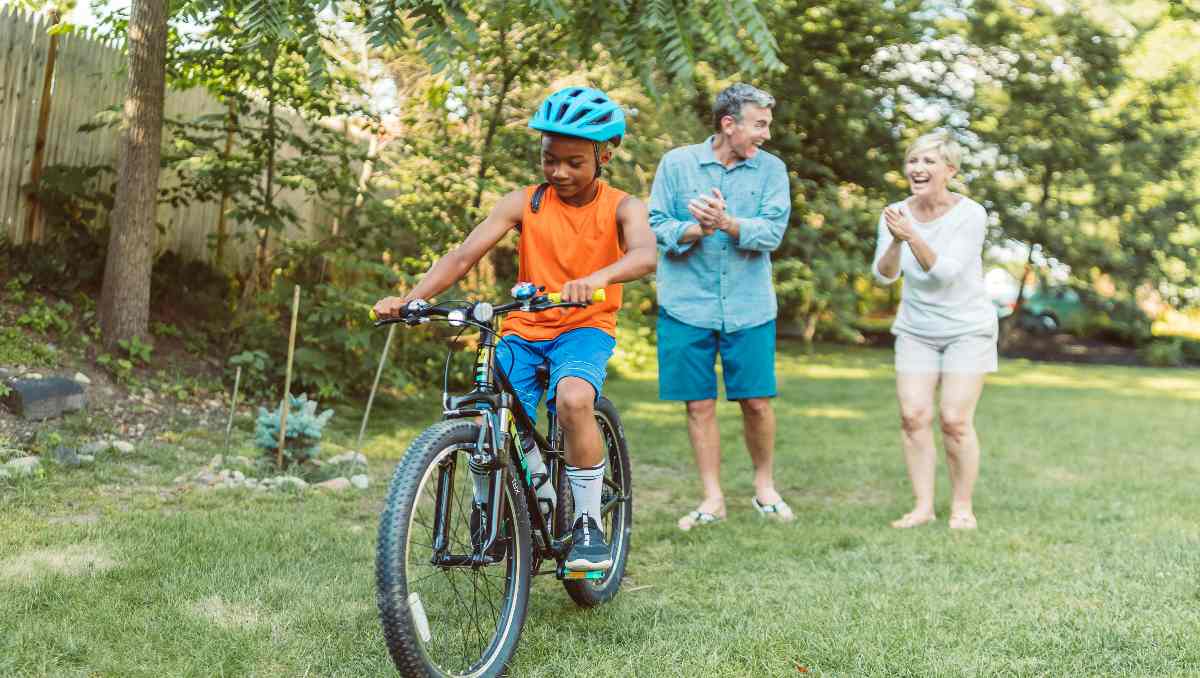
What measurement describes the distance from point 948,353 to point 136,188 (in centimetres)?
556

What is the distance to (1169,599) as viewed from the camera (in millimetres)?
4023

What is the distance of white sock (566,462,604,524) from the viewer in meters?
3.62


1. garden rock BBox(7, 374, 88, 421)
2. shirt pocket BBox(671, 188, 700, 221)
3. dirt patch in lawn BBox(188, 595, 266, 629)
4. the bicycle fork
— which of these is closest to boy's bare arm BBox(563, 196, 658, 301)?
the bicycle fork

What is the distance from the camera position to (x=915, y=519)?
18.3 feet

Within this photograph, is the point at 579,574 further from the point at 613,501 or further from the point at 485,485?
the point at 613,501

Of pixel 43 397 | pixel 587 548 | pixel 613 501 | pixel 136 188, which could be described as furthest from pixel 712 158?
A: pixel 136 188

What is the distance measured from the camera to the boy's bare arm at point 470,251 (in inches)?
136

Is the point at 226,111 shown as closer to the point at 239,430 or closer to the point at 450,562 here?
the point at 239,430

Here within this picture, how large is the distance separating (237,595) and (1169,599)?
3342mm

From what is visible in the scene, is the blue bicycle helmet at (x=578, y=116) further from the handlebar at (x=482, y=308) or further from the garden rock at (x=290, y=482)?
the garden rock at (x=290, y=482)

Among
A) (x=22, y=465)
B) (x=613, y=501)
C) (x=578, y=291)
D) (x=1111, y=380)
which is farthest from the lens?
(x=1111, y=380)

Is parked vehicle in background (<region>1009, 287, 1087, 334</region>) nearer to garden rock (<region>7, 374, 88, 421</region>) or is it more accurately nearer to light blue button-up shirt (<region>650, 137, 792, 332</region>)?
light blue button-up shirt (<region>650, 137, 792, 332</region>)

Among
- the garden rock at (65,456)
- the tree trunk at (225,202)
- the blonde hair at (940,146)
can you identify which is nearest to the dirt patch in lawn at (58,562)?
the garden rock at (65,456)

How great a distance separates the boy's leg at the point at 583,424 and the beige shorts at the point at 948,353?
8.14ft
